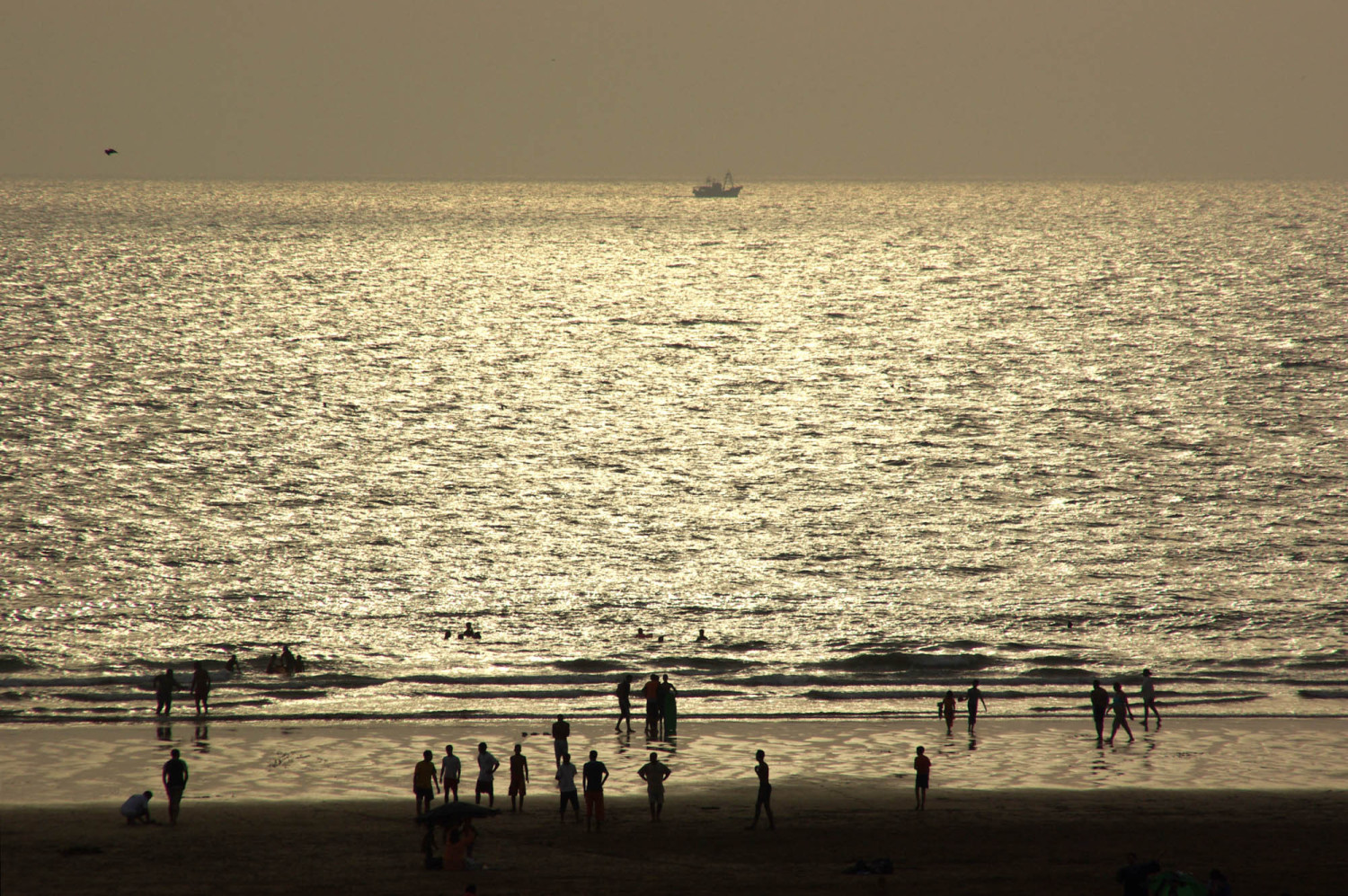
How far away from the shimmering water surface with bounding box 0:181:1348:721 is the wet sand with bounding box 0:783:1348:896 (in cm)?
1014

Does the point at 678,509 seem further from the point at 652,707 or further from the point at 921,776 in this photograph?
the point at 921,776

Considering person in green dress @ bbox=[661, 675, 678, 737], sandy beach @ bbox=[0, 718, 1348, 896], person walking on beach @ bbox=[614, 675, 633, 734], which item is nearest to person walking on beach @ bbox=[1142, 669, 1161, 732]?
sandy beach @ bbox=[0, 718, 1348, 896]

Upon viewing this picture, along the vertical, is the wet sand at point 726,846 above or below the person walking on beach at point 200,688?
below

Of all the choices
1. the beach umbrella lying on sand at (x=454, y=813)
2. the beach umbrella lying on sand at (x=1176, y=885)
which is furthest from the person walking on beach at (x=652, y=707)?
the beach umbrella lying on sand at (x=1176, y=885)

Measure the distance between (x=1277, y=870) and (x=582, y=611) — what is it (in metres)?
29.1

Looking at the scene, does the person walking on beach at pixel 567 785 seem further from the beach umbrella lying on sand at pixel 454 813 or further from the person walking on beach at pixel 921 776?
the person walking on beach at pixel 921 776

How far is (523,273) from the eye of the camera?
18750 cm

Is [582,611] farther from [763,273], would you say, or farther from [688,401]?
[763,273]

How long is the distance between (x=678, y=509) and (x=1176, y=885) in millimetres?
45633

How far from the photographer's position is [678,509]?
62312 mm

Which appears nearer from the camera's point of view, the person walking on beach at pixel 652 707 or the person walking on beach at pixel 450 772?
the person walking on beach at pixel 450 772

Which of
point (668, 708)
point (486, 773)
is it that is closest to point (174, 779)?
point (486, 773)

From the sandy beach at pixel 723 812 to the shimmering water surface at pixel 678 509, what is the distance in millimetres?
4100

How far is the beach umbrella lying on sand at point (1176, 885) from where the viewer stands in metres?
17.1
